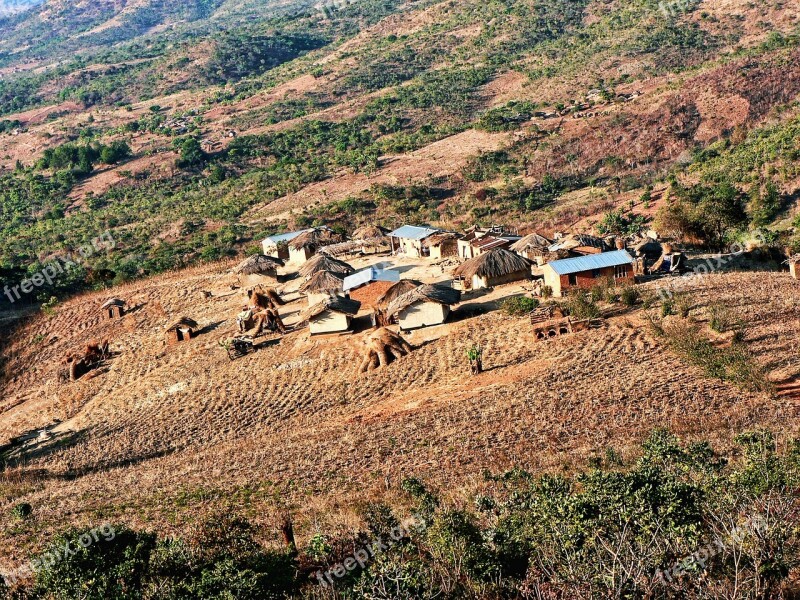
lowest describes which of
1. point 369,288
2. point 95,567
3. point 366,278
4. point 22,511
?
point 369,288

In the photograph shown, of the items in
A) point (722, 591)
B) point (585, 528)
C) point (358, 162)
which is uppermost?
point (585, 528)

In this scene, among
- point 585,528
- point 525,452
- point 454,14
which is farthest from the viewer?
point 454,14

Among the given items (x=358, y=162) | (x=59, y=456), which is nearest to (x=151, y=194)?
(x=358, y=162)

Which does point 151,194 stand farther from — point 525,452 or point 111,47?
point 111,47

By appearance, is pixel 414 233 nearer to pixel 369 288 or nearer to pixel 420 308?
pixel 369 288

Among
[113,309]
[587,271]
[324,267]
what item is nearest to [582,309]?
[587,271]

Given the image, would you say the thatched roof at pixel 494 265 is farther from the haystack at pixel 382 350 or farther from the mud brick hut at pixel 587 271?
the haystack at pixel 382 350

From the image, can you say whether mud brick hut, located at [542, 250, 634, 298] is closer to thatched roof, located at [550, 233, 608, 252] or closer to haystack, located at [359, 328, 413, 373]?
thatched roof, located at [550, 233, 608, 252]
